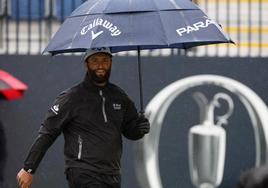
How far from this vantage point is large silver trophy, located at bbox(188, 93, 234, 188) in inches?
323

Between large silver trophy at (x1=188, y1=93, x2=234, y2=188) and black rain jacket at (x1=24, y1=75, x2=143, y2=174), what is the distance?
2979 millimetres

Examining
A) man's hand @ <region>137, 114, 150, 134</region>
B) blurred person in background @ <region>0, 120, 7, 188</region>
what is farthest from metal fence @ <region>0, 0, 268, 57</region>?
man's hand @ <region>137, 114, 150, 134</region>

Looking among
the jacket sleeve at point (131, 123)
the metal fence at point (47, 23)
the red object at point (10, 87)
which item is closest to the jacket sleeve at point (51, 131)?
the jacket sleeve at point (131, 123)

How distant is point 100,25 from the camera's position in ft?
16.3

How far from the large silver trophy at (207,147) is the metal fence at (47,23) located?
2.13ft

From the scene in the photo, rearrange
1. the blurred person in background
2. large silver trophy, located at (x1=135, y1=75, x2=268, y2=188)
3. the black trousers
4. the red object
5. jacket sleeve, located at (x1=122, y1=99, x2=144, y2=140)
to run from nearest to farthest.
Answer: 1. the black trousers
2. jacket sleeve, located at (x1=122, y1=99, x2=144, y2=140)
3. the red object
4. the blurred person in background
5. large silver trophy, located at (x1=135, y1=75, x2=268, y2=188)

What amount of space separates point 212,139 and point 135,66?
1.19 meters

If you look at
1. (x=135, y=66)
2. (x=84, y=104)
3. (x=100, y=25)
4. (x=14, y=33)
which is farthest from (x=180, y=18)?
(x=14, y=33)

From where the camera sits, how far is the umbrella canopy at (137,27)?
15.9 ft

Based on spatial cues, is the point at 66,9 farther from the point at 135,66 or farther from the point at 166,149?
the point at 166,149

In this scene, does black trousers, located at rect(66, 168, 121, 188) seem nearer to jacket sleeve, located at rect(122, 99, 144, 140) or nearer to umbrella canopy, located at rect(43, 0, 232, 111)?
jacket sleeve, located at rect(122, 99, 144, 140)

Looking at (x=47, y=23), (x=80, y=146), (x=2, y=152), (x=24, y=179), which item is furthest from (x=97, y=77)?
(x=47, y=23)

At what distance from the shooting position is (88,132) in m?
5.23

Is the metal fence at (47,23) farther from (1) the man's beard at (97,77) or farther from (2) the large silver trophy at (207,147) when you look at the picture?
(1) the man's beard at (97,77)
